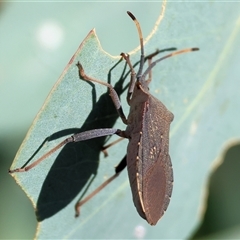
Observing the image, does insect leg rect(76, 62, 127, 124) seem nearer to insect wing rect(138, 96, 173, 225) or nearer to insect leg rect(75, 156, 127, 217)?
insect wing rect(138, 96, 173, 225)

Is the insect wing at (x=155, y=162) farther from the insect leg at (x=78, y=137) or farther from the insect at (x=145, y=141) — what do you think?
the insect leg at (x=78, y=137)

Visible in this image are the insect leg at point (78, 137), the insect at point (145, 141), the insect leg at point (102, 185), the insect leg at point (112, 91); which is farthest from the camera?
the insect leg at point (102, 185)

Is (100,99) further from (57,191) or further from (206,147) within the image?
(206,147)

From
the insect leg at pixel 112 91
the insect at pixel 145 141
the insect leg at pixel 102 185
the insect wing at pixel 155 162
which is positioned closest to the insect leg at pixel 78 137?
the insect at pixel 145 141

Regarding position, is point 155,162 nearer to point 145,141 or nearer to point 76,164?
point 145,141

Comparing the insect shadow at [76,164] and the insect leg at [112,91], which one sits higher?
the insect leg at [112,91]

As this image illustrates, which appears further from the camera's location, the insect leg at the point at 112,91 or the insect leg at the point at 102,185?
the insect leg at the point at 102,185

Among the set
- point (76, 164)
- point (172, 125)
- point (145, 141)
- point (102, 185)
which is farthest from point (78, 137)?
point (172, 125)
